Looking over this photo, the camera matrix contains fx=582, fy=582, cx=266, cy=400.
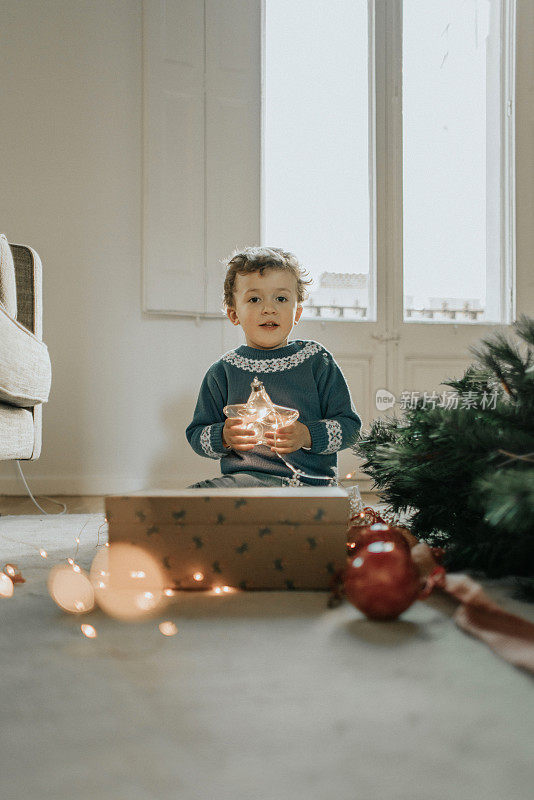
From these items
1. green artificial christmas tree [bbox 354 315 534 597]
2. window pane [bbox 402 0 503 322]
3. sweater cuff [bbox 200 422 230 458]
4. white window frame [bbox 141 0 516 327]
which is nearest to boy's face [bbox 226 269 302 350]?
sweater cuff [bbox 200 422 230 458]

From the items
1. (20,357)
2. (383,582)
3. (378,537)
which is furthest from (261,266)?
(383,582)

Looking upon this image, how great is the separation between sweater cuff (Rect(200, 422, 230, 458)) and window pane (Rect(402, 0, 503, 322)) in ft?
5.26

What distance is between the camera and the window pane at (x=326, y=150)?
2.47 metres

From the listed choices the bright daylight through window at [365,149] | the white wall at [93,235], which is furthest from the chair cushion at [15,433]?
the bright daylight through window at [365,149]

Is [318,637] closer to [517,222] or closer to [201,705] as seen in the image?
[201,705]

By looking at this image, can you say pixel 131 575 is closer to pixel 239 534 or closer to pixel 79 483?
pixel 239 534

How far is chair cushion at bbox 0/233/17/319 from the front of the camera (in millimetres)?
1466

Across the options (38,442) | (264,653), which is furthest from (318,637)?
(38,442)

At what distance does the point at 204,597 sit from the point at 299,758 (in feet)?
1.14

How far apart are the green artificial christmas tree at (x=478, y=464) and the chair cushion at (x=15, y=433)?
2.80 ft

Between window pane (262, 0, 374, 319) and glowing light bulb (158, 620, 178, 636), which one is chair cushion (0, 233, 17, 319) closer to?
glowing light bulb (158, 620, 178, 636)

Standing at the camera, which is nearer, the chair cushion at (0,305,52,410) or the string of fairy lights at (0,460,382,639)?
the string of fairy lights at (0,460,382,639)

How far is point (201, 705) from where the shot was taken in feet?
1.41

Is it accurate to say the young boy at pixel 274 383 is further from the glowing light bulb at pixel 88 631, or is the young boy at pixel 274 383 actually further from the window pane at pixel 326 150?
the window pane at pixel 326 150
